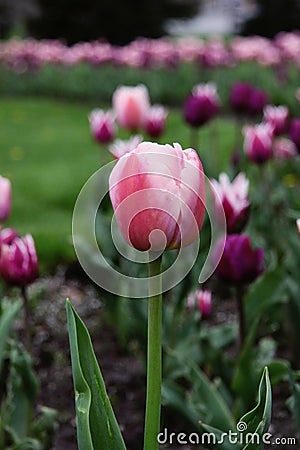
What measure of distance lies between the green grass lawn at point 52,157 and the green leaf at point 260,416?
1.52 meters

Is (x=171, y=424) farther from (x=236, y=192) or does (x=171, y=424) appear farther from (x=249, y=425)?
(x=249, y=425)

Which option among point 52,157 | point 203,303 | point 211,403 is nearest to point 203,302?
point 203,303

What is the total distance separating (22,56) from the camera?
8641 mm

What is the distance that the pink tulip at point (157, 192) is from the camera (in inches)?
33.2

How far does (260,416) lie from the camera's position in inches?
38.5

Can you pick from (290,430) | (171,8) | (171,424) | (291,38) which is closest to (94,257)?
(171,424)

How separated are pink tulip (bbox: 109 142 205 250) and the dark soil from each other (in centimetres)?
94

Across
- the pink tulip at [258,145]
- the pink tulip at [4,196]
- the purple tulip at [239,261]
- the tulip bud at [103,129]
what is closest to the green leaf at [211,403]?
the purple tulip at [239,261]

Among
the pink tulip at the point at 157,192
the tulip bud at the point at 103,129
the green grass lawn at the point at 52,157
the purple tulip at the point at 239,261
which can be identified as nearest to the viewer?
the pink tulip at the point at 157,192

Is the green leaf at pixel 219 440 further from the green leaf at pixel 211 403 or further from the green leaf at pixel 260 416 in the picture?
the green leaf at pixel 211 403

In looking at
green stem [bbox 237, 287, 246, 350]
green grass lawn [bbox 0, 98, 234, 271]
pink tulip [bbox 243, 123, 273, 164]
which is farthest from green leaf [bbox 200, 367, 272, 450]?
green grass lawn [bbox 0, 98, 234, 271]

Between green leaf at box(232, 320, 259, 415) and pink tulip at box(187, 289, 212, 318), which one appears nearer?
green leaf at box(232, 320, 259, 415)

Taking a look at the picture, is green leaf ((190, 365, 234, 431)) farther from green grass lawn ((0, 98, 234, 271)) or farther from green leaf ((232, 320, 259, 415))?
green grass lawn ((0, 98, 234, 271))

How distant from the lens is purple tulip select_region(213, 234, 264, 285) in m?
1.42
